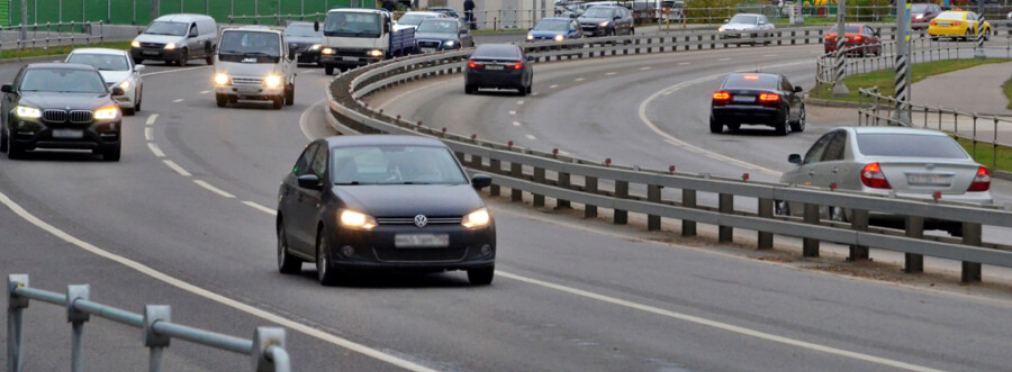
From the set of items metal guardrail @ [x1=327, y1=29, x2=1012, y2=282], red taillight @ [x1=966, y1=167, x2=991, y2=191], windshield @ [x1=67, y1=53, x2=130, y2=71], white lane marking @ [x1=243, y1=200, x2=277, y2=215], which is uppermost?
windshield @ [x1=67, y1=53, x2=130, y2=71]

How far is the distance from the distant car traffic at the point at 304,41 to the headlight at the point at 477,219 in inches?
1800

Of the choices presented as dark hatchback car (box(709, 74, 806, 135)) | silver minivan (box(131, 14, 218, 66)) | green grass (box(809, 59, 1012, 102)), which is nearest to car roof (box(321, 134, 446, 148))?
dark hatchback car (box(709, 74, 806, 135))

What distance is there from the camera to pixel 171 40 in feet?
191

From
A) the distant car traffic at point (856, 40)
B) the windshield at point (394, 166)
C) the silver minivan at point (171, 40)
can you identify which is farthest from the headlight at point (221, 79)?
the distant car traffic at point (856, 40)

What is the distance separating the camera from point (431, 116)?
41781 mm

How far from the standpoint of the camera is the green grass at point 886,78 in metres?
51.8

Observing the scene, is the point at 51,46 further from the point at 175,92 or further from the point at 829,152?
the point at 829,152

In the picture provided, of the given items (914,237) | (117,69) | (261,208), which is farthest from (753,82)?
(914,237)

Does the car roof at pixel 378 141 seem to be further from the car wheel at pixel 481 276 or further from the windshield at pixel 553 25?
the windshield at pixel 553 25

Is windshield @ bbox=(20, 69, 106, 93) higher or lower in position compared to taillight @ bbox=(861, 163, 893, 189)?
higher

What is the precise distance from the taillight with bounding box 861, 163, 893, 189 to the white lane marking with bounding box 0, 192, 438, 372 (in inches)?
332

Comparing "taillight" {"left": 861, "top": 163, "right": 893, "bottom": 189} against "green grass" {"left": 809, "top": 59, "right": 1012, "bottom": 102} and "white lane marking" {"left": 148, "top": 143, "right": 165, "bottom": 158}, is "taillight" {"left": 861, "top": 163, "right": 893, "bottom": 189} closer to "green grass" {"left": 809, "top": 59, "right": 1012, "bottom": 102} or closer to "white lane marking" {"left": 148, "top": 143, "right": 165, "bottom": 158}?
"white lane marking" {"left": 148, "top": 143, "right": 165, "bottom": 158}

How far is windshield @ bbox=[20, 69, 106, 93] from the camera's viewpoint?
93.8 feet

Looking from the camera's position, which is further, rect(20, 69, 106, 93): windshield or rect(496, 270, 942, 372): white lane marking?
rect(20, 69, 106, 93): windshield
